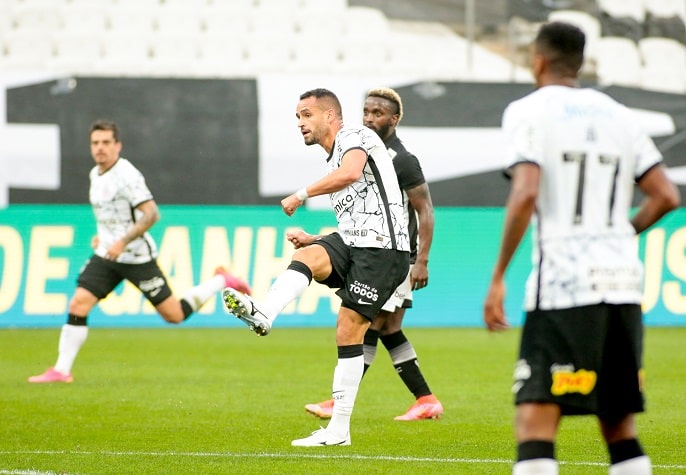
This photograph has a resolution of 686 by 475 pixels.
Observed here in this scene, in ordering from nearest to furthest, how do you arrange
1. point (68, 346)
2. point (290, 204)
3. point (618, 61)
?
1. point (290, 204)
2. point (68, 346)
3. point (618, 61)

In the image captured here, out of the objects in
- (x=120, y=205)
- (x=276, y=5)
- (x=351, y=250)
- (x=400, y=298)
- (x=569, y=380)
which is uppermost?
(x=276, y=5)

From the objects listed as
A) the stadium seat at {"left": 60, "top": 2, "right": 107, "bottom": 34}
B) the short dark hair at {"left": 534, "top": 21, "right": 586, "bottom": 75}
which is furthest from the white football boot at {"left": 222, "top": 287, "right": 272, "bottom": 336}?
the stadium seat at {"left": 60, "top": 2, "right": 107, "bottom": 34}

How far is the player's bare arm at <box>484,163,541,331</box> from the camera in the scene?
14.2 feet

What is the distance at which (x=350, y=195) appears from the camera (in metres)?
7.29

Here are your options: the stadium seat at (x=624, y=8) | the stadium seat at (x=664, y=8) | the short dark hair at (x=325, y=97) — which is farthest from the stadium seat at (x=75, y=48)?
the short dark hair at (x=325, y=97)

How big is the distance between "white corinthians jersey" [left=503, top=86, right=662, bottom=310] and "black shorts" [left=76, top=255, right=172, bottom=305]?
7.35m

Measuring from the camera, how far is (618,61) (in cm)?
2069

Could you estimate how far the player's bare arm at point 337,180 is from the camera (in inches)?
270

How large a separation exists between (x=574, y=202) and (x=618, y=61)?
55.6 ft

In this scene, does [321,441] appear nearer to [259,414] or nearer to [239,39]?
[259,414]

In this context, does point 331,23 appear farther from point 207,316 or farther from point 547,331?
point 547,331

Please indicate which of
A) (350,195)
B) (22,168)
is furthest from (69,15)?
(350,195)

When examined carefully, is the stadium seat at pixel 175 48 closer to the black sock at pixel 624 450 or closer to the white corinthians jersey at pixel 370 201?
the white corinthians jersey at pixel 370 201

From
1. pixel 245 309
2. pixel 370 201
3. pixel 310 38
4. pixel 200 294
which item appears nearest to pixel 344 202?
pixel 370 201
